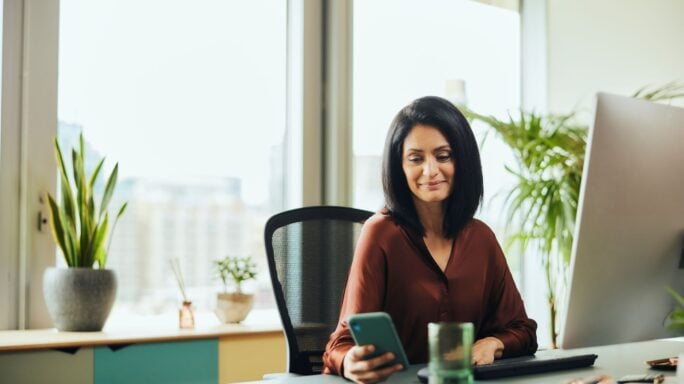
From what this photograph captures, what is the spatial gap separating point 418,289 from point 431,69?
7.50 ft

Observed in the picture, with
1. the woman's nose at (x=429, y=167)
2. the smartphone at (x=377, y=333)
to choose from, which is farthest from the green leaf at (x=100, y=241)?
the smartphone at (x=377, y=333)

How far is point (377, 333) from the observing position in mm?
1086

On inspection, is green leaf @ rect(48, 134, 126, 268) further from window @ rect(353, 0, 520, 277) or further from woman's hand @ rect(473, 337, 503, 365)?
woman's hand @ rect(473, 337, 503, 365)

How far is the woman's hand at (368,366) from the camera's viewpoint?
112cm

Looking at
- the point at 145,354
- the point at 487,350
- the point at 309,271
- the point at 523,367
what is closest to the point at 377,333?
the point at 523,367

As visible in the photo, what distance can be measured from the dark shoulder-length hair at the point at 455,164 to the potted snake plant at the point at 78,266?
124cm

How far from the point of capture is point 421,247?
65.1 inches

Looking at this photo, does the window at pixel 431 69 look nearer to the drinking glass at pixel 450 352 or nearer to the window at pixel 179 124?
the window at pixel 179 124

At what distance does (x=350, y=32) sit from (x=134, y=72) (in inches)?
37.4

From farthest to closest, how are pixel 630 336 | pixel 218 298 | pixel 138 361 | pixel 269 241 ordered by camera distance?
pixel 218 298 → pixel 138 361 → pixel 269 241 → pixel 630 336

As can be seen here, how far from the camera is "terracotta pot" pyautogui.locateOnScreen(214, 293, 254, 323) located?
9.41ft

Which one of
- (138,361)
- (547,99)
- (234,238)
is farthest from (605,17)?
(138,361)

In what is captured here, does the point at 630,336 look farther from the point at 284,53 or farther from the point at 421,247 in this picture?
the point at 284,53

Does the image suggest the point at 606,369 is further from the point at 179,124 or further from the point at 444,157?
the point at 179,124
